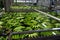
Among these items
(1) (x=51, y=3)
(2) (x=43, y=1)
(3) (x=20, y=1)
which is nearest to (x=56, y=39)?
(1) (x=51, y=3)

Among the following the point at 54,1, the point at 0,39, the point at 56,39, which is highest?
the point at 54,1

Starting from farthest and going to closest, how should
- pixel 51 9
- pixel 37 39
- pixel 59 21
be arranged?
pixel 51 9 → pixel 59 21 → pixel 37 39

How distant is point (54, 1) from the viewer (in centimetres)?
505

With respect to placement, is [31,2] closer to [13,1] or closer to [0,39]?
[13,1]

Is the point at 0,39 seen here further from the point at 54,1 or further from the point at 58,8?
the point at 54,1

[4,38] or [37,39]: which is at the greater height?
[37,39]

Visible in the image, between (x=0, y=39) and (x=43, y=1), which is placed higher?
(x=43, y=1)

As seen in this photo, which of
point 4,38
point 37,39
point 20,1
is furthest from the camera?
point 20,1

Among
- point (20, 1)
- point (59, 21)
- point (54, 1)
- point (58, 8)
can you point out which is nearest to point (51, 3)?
point (54, 1)

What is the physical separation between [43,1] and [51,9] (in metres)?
1.71

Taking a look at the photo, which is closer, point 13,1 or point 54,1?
point 54,1

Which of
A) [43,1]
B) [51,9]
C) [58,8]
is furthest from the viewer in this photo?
[43,1]

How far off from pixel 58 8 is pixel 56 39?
120 inches

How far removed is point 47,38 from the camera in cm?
163
